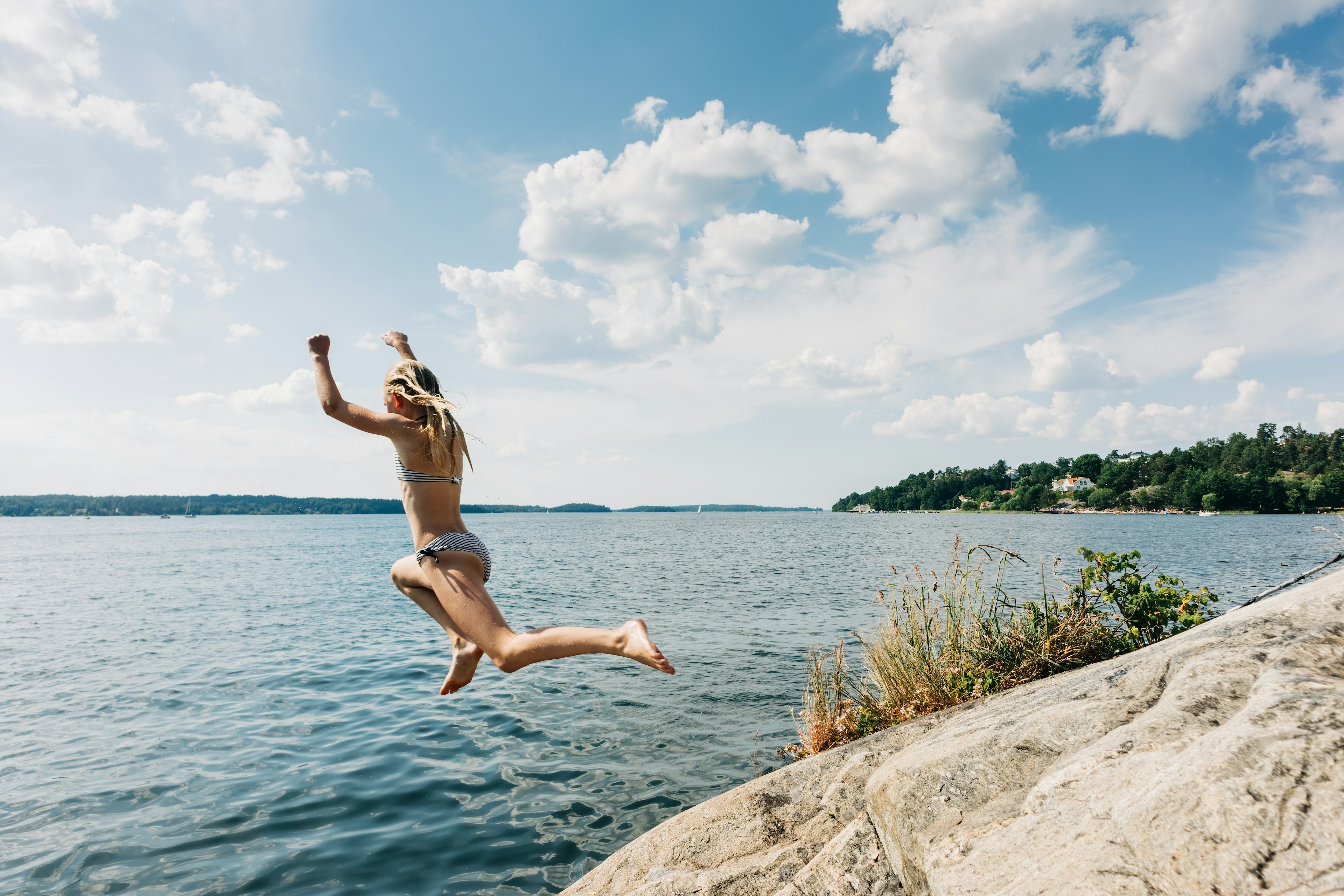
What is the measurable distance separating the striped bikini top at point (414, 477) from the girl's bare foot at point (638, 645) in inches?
66.4

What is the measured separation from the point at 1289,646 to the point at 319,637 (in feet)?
70.0

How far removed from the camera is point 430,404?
15.5ft

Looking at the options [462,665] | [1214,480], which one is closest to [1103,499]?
[1214,480]

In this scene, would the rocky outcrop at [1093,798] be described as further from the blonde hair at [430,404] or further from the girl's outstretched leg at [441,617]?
the blonde hair at [430,404]

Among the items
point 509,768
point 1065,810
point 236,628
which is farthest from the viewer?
point 236,628

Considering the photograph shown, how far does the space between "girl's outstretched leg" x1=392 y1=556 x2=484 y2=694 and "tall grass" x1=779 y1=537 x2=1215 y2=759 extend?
15.0 ft

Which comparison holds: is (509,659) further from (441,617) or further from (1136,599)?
(1136,599)

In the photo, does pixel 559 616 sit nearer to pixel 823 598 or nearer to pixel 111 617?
pixel 823 598

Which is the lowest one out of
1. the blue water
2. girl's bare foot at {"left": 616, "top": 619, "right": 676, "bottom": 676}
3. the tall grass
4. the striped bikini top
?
the blue water

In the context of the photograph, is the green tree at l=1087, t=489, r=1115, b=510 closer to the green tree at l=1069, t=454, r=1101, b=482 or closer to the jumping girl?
the green tree at l=1069, t=454, r=1101, b=482

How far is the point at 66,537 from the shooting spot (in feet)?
297

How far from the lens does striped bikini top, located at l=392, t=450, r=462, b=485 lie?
4770 millimetres

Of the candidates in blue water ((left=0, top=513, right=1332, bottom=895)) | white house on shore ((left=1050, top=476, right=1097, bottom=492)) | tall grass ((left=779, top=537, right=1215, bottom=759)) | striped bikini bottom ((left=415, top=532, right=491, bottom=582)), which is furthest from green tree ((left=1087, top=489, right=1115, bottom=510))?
striped bikini bottom ((left=415, top=532, right=491, bottom=582))

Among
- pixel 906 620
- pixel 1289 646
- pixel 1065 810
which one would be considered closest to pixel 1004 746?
pixel 1065 810
